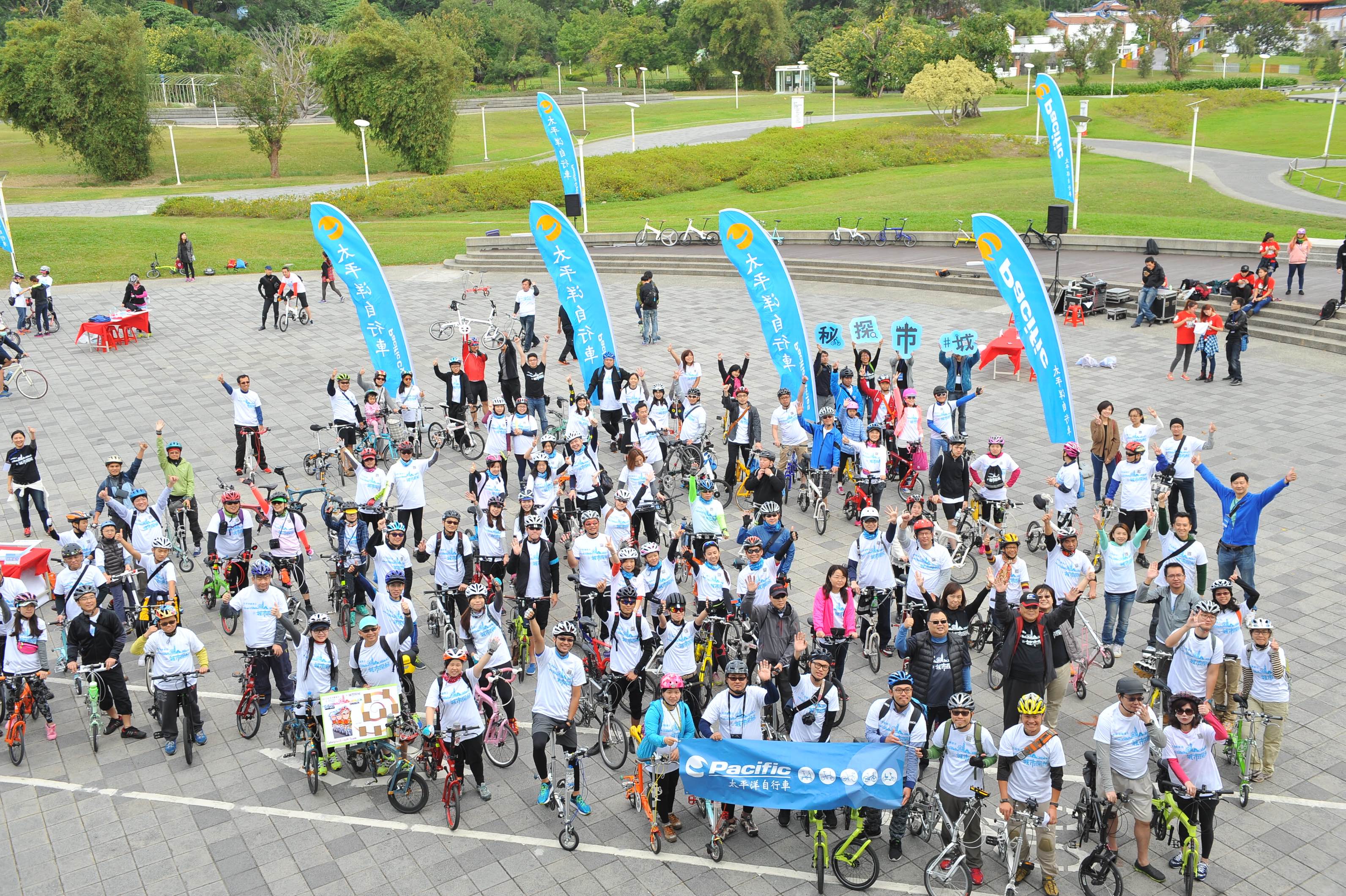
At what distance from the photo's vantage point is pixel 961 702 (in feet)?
30.2

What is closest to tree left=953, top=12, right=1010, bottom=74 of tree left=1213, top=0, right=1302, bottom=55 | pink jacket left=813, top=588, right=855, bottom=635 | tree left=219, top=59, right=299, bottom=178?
tree left=1213, top=0, right=1302, bottom=55

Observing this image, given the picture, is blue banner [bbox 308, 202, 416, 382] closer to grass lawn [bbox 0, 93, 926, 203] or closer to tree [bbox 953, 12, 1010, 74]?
grass lawn [bbox 0, 93, 926, 203]

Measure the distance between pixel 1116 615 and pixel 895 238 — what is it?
2734 centimetres

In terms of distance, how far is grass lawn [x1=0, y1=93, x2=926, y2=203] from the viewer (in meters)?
60.1

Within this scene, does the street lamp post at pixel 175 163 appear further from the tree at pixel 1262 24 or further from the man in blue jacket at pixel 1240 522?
the tree at pixel 1262 24

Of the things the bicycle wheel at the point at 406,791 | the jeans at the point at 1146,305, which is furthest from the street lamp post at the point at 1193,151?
the bicycle wheel at the point at 406,791

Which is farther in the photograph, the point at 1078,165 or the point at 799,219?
the point at 799,219

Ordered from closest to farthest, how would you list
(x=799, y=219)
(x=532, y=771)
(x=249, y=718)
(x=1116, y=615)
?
(x=532, y=771) < (x=249, y=718) < (x=1116, y=615) < (x=799, y=219)

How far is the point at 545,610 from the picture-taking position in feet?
42.5

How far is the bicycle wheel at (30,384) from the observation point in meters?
25.0

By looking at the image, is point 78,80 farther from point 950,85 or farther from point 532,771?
point 532,771

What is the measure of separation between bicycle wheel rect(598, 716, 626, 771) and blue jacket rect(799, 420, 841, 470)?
697 cm

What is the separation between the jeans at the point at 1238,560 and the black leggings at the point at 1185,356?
10.7m

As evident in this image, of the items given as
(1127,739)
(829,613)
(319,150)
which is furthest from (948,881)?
(319,150)
